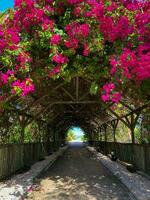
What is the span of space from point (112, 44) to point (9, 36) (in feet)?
9.16

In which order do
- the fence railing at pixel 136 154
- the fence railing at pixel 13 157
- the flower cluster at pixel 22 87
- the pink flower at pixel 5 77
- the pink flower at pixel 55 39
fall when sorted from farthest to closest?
the fence railing at pixel 136 154, the fence railing at pixel 13 157, the pink flower at pixel 5 77, the pink flower at pixel 55 39, the flower cluster at pixel 22 87

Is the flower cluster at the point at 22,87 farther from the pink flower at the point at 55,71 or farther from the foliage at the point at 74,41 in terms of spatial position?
the pink flower at the point at 55,71

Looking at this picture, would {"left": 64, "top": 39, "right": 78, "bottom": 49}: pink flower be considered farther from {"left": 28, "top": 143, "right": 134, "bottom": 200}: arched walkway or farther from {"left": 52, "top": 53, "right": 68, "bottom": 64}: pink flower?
{"left": 28, "top": 143, "right": 134, "bottom": 200}: arched walkway

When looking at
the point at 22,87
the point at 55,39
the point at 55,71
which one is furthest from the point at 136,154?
the point at 55,39

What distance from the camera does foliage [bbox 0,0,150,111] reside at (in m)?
8.50

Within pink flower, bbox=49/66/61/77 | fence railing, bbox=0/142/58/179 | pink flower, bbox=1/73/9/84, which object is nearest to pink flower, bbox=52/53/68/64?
pink flower, bbox=49/66/61/77

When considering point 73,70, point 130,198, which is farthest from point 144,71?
point 130,198

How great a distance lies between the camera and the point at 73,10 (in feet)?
30.6

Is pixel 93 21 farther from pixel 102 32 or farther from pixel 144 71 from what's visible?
pixel 144 71

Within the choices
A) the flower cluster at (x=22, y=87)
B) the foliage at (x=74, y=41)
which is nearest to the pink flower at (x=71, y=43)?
the foliage at (x=74, y=41)

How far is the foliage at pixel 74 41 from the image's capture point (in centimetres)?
850

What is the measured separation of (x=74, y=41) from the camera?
28.8ft

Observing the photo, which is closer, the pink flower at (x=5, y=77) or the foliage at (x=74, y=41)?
the foliage at (x=74, y=41)

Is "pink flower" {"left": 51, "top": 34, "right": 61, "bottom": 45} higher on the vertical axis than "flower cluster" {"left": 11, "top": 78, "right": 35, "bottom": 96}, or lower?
higher
